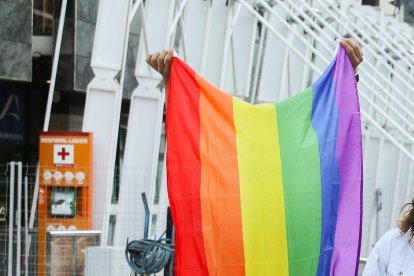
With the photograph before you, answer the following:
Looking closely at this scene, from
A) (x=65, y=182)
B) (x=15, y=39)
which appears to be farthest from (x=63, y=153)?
(x=15, y=39)

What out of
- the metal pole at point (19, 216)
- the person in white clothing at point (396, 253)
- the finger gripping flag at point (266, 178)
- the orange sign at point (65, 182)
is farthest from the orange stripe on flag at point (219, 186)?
the orange sign at point (65, 182)

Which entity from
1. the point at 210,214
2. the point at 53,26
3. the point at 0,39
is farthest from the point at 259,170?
the point at 53,26

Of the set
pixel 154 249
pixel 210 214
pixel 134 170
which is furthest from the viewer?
pixel 134 170

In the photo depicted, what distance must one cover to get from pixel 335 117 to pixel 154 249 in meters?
2.54

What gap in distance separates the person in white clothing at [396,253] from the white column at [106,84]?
1017cm

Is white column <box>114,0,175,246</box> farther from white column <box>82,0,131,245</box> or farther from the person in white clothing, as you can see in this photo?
the person in white clothing

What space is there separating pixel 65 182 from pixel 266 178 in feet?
25.1

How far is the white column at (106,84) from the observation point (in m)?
15.9

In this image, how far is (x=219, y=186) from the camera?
7.20 m

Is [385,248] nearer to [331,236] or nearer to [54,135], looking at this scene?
[331,236]

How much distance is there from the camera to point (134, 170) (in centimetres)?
1664

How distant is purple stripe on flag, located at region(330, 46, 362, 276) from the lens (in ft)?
22.9

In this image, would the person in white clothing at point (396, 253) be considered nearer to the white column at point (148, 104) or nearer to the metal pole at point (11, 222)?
the metal pole at point (11, 222)

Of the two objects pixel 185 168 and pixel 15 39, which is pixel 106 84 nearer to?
pixel 15 39
